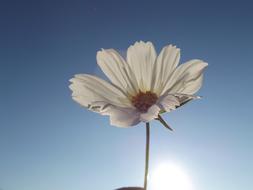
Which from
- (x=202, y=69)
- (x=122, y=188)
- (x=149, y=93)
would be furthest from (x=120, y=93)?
(x=122, y=188)

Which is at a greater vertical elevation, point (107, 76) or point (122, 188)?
point (107, 76)

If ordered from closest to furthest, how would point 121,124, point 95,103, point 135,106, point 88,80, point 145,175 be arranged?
point 145,175
point 121,124
point 95,103
point 135,106
point 88,80

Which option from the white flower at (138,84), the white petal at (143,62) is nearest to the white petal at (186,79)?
the white flower at (138,84)

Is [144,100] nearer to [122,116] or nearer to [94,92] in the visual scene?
[94,92]

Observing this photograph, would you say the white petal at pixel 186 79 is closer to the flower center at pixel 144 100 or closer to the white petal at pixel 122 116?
the flower center at pixel 144 100

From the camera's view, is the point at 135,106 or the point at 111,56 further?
the point at 111,56

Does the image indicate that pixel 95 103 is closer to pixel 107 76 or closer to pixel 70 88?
pixel 70 88
